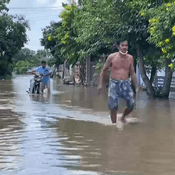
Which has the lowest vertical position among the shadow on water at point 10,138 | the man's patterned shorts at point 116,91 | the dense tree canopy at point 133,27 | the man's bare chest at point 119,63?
the shadow on water at point 10,138

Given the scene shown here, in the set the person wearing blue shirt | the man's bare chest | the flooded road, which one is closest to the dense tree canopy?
the person wearing blue shirt

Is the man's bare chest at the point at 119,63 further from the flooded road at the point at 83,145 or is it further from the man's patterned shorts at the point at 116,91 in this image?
the flooded road at the point at 83,145

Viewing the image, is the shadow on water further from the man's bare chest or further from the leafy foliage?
the leafy foliage

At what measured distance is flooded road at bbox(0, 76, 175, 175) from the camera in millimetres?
6363

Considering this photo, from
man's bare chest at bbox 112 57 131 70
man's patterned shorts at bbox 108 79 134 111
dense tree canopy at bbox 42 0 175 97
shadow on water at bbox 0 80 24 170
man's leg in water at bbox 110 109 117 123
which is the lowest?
shadow on water at bbox 0 80 24 170

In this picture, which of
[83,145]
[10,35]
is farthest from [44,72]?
[10,35]

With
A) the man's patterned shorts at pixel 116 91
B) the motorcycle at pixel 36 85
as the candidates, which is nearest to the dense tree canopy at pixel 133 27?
the motorcycle at pixel 36 85

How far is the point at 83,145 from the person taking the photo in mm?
8156

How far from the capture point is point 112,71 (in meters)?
10.9

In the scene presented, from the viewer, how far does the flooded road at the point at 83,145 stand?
636 centimetres

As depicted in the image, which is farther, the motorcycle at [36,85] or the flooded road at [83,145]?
the motorcycle at [36,85]

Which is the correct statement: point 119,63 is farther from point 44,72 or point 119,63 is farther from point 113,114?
point 44,72

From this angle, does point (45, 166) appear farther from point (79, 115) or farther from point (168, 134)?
point (79, 115)

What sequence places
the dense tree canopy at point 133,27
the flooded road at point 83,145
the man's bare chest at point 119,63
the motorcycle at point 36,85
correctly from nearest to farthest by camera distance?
the flooded road at point 83,145 < the man's bare chest at point 119,63 < the dense tree canopy at point 133,27 < the motorcycle at point 36,85
